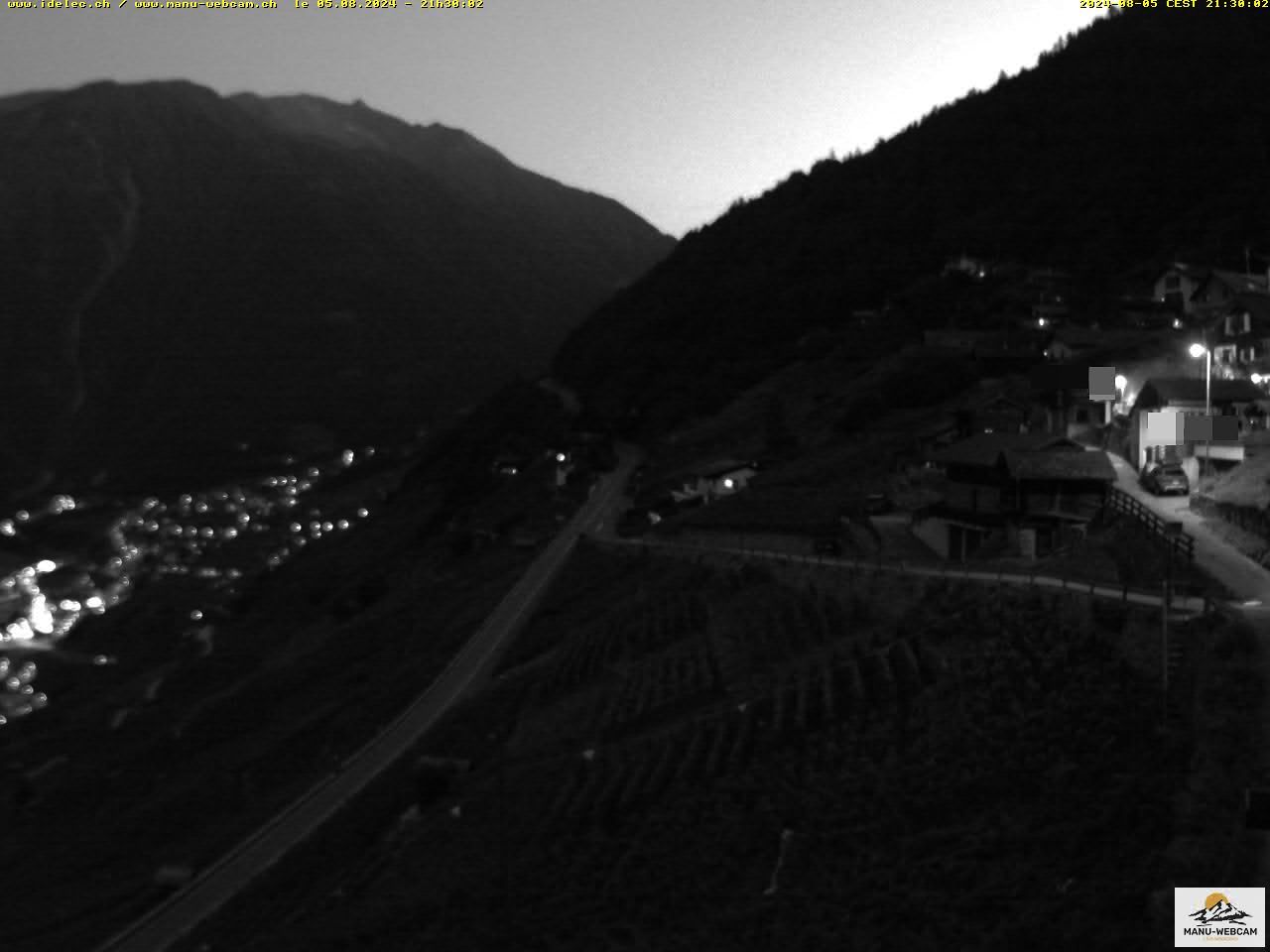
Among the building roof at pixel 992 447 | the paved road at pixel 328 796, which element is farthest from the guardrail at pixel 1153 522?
the paved road at pixel 328 796

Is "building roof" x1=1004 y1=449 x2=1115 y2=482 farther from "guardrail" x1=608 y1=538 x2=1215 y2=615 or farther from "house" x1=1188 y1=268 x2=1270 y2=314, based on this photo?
"house" x1=1188 y1=268 x2=1270 y2=314

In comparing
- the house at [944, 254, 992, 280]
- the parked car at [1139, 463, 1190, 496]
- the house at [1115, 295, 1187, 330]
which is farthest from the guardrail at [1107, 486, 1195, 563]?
the house at [944, 254, 992, 280]

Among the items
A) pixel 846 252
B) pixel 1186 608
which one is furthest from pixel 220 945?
pixel 846 252

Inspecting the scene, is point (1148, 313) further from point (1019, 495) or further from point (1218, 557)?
point (1218, 557)

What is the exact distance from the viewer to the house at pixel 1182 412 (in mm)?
27062

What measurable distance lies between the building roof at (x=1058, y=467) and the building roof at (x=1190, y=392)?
5.92 meters

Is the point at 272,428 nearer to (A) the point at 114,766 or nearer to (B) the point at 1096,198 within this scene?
(B) the point at 1096,198

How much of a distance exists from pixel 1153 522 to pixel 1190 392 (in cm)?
1167

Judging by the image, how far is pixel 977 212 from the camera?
8000 cm

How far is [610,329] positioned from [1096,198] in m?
38.8

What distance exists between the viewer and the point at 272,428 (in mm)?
138250

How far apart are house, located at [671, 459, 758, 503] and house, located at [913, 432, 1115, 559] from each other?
13806 mm

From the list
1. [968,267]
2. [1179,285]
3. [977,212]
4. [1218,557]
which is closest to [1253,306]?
[1179,285]

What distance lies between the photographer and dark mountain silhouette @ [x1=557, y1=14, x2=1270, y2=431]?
218ft
